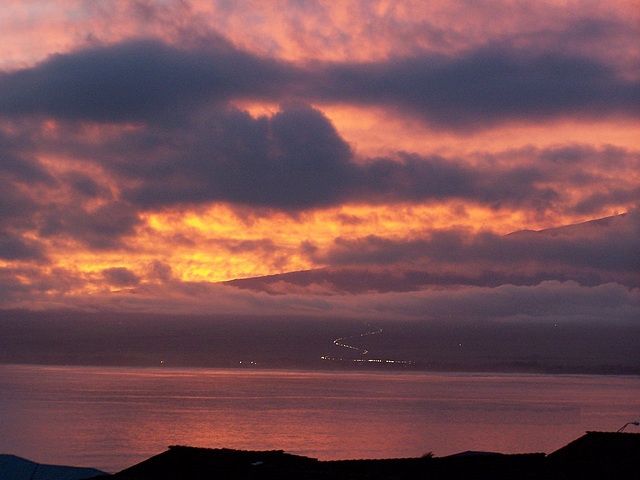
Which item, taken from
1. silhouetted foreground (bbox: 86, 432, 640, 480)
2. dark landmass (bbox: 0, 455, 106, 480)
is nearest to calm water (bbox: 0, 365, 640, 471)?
dark landmass (bbox: 0, 455, 106, 480)

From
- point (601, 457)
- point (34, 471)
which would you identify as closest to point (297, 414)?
point (34, 471)

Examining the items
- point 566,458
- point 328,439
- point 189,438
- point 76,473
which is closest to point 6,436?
point 189,438

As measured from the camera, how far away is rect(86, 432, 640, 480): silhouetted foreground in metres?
30.4

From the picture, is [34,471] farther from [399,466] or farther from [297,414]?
[297,414]

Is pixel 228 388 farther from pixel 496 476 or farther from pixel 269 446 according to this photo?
pixel 496 476

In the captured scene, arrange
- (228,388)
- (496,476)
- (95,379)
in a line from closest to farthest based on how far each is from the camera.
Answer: (496,476)
(228,388)
(95,379)

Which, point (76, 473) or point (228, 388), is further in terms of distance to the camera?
point (228, 388)

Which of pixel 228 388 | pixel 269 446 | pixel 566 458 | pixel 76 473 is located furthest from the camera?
pixel 228 388

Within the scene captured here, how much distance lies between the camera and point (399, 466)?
34.1 m

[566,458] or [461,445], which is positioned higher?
[566,458]

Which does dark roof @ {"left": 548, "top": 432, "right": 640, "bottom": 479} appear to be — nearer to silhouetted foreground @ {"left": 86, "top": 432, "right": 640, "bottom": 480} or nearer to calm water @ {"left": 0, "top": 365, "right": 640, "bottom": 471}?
silhouetted foreground @ {"left": 86, "top": 432, "right": 640, "bottom": 480}

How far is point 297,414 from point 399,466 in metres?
88.1

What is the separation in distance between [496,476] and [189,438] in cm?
7133

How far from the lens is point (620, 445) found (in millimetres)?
37438
